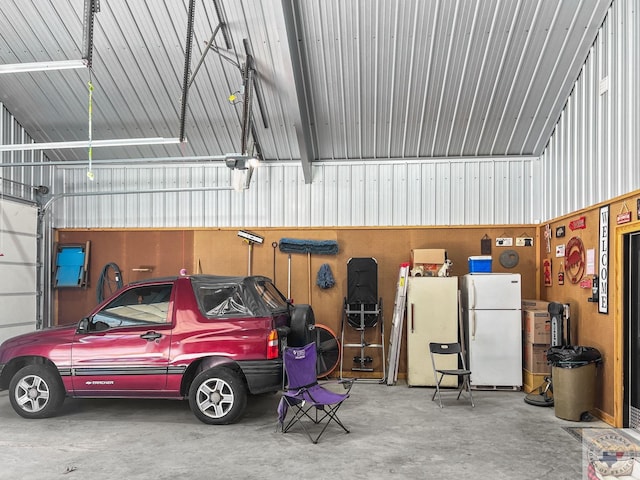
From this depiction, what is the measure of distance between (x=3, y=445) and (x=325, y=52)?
17.7ft

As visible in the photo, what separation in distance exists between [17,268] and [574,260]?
7768 millimetres

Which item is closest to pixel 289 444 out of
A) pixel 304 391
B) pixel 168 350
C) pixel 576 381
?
pixel 304 391

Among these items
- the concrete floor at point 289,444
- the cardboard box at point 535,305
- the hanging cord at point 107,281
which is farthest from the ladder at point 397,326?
the hanging cord at point 107,281

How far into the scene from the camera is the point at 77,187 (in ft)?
28.5

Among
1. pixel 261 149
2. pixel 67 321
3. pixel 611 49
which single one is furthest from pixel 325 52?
pixel 67 321

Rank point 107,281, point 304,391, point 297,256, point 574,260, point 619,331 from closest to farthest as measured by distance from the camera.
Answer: point 304,391 < point 619,331 < point 574,260 < point 297,256 < point 107,281

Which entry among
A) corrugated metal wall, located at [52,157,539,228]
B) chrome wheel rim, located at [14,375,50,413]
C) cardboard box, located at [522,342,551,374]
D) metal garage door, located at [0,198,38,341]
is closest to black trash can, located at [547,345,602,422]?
cardboard box, located at [522,342,551,374]

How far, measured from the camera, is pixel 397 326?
7414 millimetres

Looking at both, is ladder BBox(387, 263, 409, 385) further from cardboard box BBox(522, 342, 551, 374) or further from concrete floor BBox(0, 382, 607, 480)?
cardboard box BBox(522, 342, 551, 374)

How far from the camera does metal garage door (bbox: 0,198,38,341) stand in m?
7.34

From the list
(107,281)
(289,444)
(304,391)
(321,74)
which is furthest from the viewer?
(107,281)

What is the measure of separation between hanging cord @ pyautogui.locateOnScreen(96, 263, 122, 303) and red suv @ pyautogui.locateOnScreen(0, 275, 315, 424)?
246 centimetres

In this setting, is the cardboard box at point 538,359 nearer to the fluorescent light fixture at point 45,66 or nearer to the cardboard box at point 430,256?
the cardboard box at point 430,256

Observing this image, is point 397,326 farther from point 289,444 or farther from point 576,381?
point 289,444
